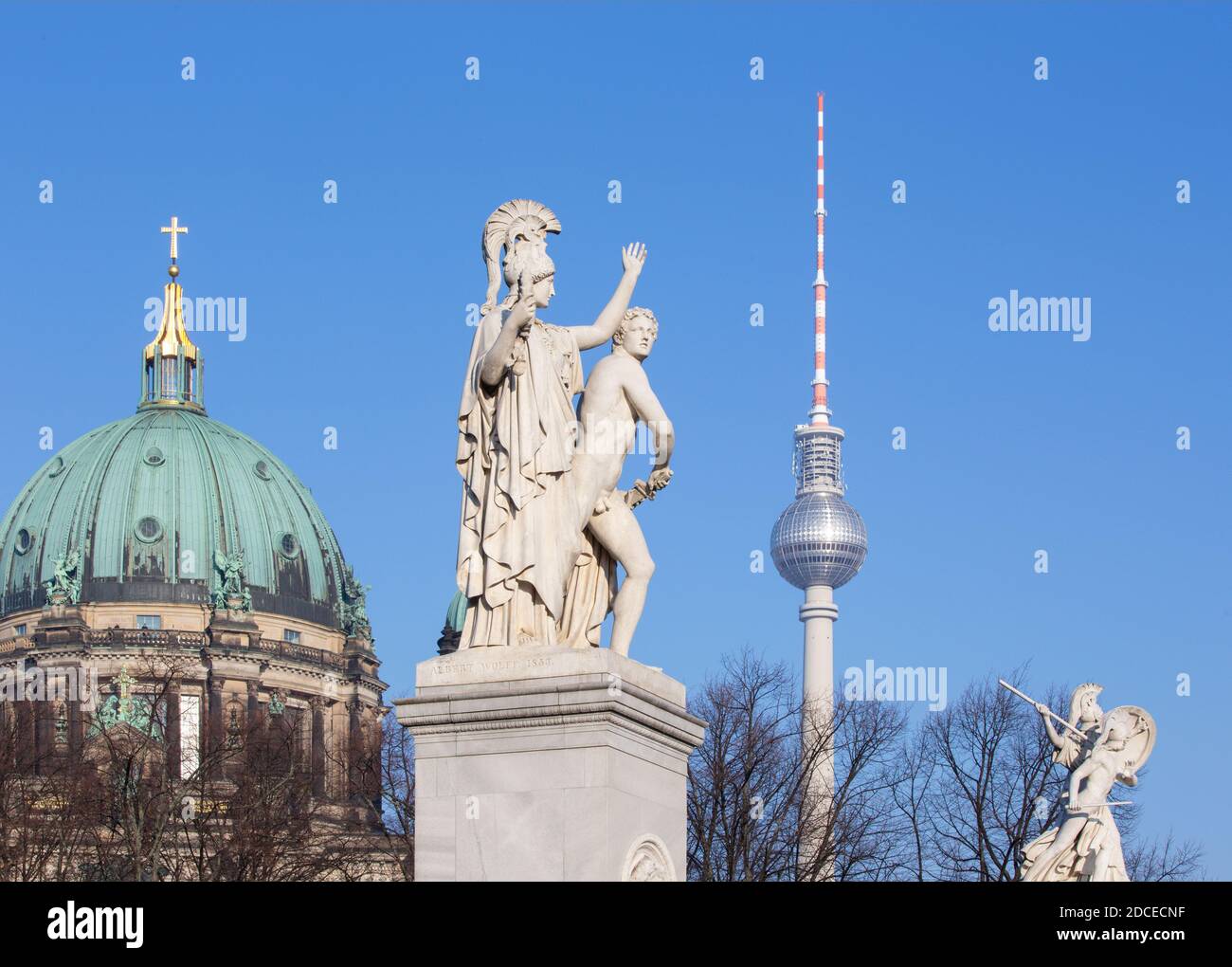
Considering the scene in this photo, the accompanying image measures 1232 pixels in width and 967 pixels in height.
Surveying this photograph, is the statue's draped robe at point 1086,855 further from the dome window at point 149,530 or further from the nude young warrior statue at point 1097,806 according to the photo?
the dome window at point 149,530

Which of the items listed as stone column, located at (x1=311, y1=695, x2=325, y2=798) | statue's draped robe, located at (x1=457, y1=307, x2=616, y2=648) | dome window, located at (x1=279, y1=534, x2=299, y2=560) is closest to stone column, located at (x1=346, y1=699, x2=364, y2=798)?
stone column, located at (x1=311, y1=695, x2=325, y2=798)

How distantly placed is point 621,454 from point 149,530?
125988 mm

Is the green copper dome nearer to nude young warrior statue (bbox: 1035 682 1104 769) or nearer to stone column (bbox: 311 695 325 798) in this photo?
stone column (bbox: 311 695 325 798)

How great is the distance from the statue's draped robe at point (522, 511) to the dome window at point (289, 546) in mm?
127178

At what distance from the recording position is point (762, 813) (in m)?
60.0

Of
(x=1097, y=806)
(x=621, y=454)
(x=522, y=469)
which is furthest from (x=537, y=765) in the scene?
(x=1097, y=806)

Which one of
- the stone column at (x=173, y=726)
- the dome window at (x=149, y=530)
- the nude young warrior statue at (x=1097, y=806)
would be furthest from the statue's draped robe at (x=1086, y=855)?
Result: the dome window at (x=149, y=530)

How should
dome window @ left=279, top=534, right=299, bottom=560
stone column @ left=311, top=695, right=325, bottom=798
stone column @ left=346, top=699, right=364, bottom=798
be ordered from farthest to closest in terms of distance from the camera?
dome window @ left=279, top=534, right=299, bottom=560 < stone column @ left=311, top=695, right=325, bottom=798 < stone column @ left=346, top=699, right=364, bottom=798

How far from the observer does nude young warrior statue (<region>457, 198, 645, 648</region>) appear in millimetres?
20828

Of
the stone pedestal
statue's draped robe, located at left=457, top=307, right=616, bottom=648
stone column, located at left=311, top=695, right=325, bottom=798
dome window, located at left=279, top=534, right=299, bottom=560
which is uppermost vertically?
dome window, located at left=279, top=534, right=299, bottom=560

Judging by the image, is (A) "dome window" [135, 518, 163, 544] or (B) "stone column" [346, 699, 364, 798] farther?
(A) "dome window" [135, 518, 163, 544]

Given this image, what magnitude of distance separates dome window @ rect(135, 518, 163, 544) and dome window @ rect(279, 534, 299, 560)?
694 cm
